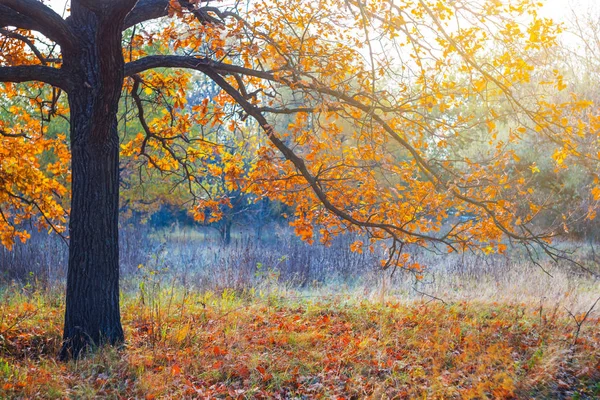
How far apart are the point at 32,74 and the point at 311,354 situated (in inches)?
163

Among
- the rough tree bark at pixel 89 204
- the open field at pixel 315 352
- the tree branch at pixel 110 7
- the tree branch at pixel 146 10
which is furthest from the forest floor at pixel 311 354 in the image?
the tree branch at pixel 146 10

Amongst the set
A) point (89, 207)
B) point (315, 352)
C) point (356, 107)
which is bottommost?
point (315, 352)

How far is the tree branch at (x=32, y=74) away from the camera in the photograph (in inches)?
235

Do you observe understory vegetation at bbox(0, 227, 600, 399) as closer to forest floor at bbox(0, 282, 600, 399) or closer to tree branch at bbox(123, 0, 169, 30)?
forest floor at bbox(0, 282, 600, 399)

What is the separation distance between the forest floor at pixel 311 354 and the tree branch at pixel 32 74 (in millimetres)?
2724

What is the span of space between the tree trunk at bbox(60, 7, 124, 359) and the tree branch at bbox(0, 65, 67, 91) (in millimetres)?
130

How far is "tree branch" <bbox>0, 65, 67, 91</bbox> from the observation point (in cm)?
596

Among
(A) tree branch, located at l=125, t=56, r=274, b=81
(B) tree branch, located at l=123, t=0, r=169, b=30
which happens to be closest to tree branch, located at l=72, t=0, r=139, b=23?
(A) tree branch, located at l=125, t=56, r=274, b=81

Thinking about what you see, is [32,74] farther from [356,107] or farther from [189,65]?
[356,107]

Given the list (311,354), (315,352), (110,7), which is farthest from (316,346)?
(110,7)

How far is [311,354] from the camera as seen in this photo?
627cm

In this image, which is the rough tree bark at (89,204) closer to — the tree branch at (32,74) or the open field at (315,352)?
the tree branch at (32,74)

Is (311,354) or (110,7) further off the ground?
(110,7)

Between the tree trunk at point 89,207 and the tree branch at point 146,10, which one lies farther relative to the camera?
the tree branch at point 146,10
